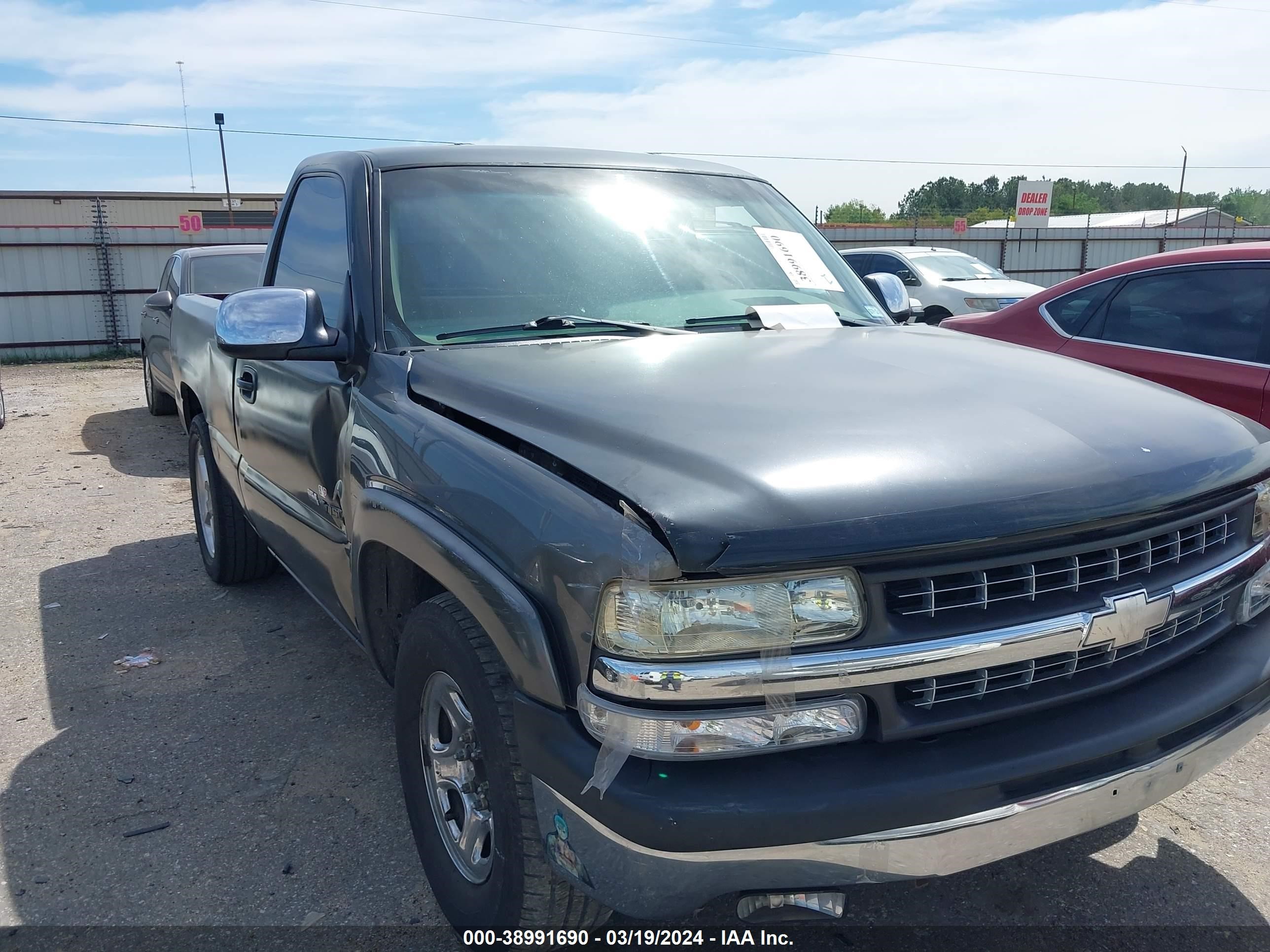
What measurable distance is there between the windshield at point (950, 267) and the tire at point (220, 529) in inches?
373

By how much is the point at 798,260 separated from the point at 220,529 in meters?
2.95

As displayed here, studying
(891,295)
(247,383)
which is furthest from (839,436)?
(247,383)

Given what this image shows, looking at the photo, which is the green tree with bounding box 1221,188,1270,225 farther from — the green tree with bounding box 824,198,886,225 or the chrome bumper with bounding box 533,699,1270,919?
the chrome bumper with bounding box 533,699,1270,919

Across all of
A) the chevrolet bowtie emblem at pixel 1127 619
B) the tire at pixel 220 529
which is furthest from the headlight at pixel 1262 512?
the tire at pixel 220 529

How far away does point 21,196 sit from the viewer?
37188 millimetres

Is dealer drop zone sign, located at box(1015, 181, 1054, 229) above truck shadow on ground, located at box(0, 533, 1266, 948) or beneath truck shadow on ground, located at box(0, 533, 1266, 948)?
above

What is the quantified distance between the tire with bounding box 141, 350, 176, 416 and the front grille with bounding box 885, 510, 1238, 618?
31.6 feet

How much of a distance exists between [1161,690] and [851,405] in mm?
822

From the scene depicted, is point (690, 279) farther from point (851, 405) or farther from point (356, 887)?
point (356, 887)

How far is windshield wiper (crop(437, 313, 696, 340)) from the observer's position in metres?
2.78

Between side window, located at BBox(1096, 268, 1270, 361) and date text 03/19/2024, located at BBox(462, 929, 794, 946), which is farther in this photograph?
side window, located at BBox(1096, 268, 1270, 361)

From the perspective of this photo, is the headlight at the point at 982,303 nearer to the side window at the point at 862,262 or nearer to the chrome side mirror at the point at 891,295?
the side window at the point at 862,262

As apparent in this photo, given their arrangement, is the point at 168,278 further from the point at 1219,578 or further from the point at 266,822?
the point at 1219,578

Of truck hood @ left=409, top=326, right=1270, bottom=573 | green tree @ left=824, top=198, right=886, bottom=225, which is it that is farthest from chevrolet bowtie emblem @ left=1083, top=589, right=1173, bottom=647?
green tree @ left=824, top=198, right=886, bottom=225
